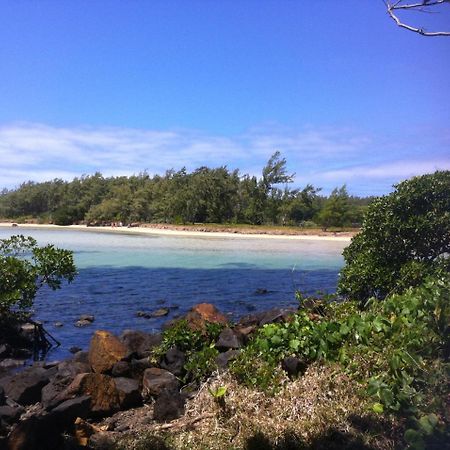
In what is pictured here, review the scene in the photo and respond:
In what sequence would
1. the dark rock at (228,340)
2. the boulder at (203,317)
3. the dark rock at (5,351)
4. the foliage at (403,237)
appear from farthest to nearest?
the dark rock at (5,351) < the boulder at (203,317) < the foliage at (403,237) < the dark rock at (228,340)

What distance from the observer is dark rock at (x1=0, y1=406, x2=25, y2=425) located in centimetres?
588

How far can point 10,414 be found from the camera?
595cm

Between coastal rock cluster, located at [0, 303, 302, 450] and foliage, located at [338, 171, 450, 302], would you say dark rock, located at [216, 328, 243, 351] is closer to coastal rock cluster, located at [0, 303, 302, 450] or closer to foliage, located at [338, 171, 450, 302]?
coastal rock cluster, located at [0, 303, 302, 450]

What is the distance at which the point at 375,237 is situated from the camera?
8.46m

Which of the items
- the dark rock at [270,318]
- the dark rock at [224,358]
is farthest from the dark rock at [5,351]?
the dark rock at [224,358]

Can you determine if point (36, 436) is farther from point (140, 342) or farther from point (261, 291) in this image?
point (261, 291)

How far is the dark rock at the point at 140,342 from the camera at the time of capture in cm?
813

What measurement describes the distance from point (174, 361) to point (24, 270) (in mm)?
5429

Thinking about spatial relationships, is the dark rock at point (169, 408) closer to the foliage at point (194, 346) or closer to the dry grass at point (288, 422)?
the dry grass at point (288, 422)

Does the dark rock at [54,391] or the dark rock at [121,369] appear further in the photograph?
the dark rock at [121,369]

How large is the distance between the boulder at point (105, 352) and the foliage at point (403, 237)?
402cm

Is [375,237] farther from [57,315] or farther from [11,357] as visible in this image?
[57,315]

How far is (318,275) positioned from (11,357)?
16489mm

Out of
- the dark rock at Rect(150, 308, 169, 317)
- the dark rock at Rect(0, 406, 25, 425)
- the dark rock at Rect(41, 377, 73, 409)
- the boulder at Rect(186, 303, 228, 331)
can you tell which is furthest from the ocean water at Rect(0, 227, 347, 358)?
the dark rock at Rect(0, 406, 25, 425)
